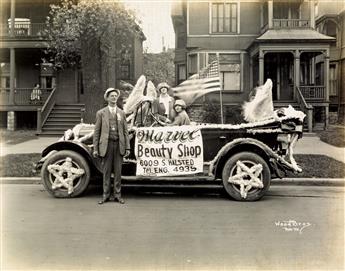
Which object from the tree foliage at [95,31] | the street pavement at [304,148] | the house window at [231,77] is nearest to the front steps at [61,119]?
the street pavement at [304,148]

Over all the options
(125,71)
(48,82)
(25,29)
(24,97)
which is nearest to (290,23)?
(125,71)

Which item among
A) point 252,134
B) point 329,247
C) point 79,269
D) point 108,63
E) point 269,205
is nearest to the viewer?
point 79,269

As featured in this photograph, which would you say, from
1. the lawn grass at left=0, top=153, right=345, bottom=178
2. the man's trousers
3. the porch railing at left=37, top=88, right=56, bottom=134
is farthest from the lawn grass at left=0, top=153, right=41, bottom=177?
the porch railing at left=37, top=88, right=56, bottom=134

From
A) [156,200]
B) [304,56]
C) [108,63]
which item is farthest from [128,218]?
[304,56]

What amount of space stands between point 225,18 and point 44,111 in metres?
11.2

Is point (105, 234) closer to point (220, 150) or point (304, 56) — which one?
point (220, 150)

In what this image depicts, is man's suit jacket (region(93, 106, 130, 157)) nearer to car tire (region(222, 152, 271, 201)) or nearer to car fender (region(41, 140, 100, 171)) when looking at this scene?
car fender (region(41, 140, 100, 171))

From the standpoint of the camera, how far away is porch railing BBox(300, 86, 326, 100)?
23844 mm

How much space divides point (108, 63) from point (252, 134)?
9455 mm

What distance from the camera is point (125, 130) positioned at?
787 cm

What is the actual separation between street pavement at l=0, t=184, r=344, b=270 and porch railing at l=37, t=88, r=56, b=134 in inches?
519

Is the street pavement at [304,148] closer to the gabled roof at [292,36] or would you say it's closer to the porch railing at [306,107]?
the porch railing at [306,107]

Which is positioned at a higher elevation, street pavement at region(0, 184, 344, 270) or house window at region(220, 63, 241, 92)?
house window at region(220, 63, 241, 92)
